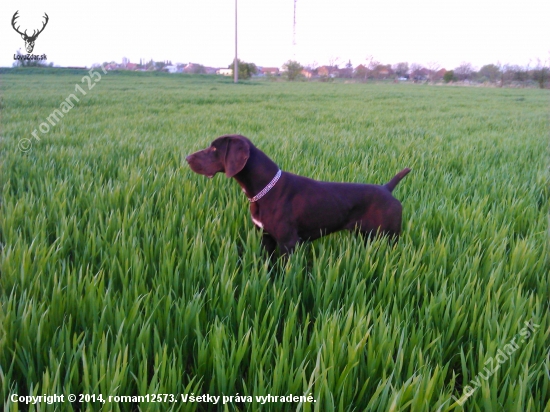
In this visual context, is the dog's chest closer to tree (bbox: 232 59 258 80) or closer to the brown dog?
the brown dog

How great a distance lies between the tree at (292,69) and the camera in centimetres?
4722

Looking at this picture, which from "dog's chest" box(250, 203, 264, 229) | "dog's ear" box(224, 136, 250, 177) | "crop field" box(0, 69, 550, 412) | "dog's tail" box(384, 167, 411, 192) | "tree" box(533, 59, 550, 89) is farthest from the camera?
"tree" box(533, 59, 550, 89)

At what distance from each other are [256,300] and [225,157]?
0.89 m

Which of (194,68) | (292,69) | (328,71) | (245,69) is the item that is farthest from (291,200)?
(328,71)

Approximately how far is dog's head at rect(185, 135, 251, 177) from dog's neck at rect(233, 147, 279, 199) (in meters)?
0.08

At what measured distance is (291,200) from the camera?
7.63 feet

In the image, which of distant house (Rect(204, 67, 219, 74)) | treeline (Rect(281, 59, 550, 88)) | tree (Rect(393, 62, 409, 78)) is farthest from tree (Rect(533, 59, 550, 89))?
distant house (Rect(204, 67, 219, 74))

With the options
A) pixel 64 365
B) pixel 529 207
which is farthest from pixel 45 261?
pixel 529 207

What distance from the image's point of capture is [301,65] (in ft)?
160

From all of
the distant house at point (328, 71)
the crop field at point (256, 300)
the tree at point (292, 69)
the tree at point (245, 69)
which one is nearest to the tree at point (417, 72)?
the distant house at point (328, 71)

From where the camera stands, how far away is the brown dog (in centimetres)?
227

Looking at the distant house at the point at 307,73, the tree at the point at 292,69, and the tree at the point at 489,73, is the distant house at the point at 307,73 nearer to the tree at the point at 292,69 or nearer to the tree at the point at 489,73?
the tree at the point at 292,69

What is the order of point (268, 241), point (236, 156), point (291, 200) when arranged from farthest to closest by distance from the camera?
point (268, 241), point (291, 200), point (236, 156)

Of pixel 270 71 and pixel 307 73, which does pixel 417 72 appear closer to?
pixel 307 73
